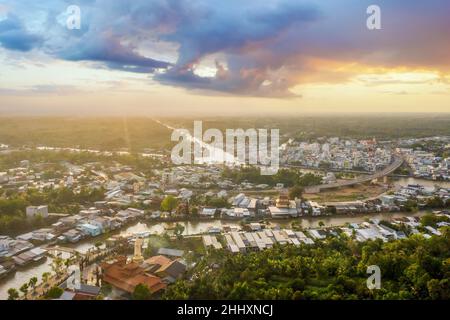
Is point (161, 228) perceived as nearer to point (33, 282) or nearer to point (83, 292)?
point (33, 282)

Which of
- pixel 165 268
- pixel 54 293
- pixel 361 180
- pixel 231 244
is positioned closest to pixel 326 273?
pixel 231 244

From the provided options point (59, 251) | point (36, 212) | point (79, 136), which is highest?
point (79, 136)

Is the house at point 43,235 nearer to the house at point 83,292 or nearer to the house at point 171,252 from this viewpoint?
the house at point 171,252

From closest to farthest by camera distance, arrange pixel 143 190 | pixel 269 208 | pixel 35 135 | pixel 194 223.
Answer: pixel 194 223, pixel 269 208, pixel 143 190, pixel 35 135

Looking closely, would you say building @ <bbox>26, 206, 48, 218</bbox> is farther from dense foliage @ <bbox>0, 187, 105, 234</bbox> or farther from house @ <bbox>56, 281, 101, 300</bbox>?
house @ <bbox>56, 281, 101, 300</bbox>

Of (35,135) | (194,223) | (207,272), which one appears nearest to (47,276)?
(207,272)

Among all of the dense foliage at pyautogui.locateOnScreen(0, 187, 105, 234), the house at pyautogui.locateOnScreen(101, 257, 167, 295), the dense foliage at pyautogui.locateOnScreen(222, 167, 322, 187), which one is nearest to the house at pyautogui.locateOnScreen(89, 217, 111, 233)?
the dense foliage at pyautogui.locateOnScreen(0, 187, 105, 234)
